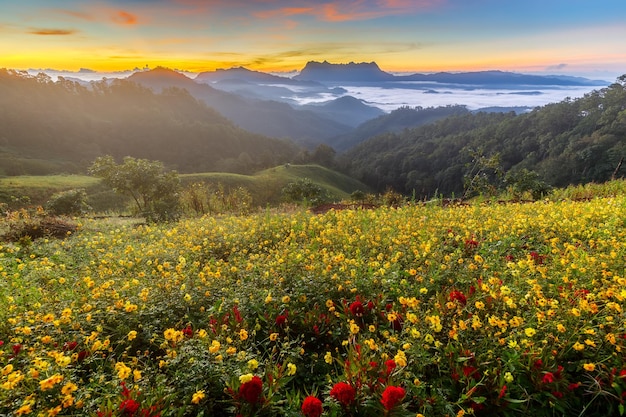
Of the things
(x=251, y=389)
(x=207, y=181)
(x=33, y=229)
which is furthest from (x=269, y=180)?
(x=251, y=389)

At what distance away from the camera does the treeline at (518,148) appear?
62.5m

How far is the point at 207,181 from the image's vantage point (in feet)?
172

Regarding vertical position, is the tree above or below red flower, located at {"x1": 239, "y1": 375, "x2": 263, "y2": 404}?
below

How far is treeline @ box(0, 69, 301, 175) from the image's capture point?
269 feet

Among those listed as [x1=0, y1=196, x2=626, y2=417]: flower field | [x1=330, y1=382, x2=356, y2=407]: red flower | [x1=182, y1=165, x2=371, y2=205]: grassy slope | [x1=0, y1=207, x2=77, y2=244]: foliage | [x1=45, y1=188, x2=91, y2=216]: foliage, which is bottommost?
[x1=182, y1=165, x2=371, y2=205]: grassy slope

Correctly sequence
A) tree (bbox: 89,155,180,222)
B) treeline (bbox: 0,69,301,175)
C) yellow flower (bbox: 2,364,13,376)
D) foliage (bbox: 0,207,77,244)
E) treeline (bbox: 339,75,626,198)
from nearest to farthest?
yellow flower (bbox: 2,364,13,376), foliage (bbox: 0,207,77,244), tree (bbox: 89,155,180,222), treeline (bbox: 339,75,626,198), treeline (bbox: 0,69,301,175)

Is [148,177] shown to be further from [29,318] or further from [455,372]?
[455,372]

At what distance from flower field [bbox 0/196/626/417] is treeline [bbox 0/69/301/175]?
82.5 metres

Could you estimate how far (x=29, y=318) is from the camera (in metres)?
3.31

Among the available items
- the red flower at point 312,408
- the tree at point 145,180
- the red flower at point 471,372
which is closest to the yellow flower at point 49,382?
the red flower at point 312,408

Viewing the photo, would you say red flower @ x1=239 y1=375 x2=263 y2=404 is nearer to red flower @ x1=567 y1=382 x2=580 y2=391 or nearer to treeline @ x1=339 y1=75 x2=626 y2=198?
red flower @ x1=567 y1=382 x2=580 y2=391

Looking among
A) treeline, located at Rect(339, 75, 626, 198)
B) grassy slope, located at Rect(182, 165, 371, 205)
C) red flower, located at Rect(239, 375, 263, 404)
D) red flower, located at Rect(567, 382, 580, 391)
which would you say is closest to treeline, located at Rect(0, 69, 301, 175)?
grassy slope, located at Rect(182, 165, 371, 205)

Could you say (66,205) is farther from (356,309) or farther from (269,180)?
(269,180)

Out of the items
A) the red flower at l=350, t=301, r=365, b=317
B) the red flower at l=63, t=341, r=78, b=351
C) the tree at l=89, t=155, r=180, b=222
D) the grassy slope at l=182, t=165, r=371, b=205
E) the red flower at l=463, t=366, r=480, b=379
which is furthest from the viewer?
the grassy slope at l=182, t=165, r=371, b=205
